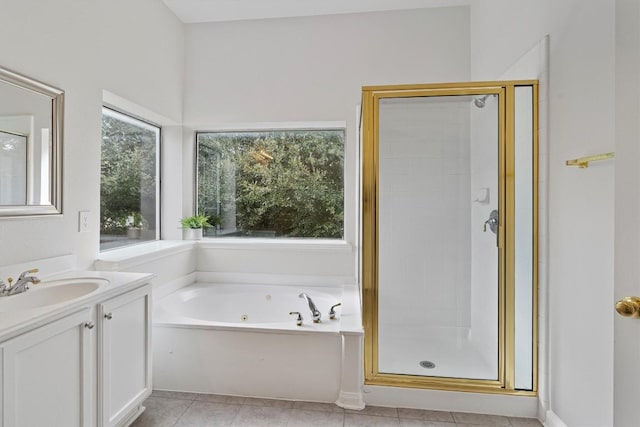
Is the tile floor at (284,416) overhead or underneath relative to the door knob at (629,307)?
underneath

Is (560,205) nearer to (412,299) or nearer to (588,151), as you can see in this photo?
(588,151)

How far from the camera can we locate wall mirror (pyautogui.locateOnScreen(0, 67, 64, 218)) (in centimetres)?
152

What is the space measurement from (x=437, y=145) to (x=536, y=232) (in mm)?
805

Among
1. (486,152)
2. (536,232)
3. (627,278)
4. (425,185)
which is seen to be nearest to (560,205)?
(536,232)

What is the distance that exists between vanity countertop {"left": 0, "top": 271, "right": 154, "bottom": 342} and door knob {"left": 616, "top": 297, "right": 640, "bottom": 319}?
1.67 m

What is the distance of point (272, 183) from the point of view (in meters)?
3.13

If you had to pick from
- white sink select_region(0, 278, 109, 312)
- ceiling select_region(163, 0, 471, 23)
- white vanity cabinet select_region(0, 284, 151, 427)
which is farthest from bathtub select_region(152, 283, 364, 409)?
ceiling select_region(163, 0, 471, 23)

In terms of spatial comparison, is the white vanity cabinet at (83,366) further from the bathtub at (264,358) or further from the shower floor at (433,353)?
the shower floor at (433,353)

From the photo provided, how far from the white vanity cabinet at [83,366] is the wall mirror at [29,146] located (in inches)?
25.7

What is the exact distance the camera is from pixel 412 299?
223 centimetres

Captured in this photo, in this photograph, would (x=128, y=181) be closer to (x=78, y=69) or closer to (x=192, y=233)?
(x=192, y=233)

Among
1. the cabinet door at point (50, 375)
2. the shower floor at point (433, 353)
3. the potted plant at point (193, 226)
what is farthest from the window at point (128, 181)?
the shower floor at point (433, 353)

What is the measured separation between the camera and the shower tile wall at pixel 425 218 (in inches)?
81.7

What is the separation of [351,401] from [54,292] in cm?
161
